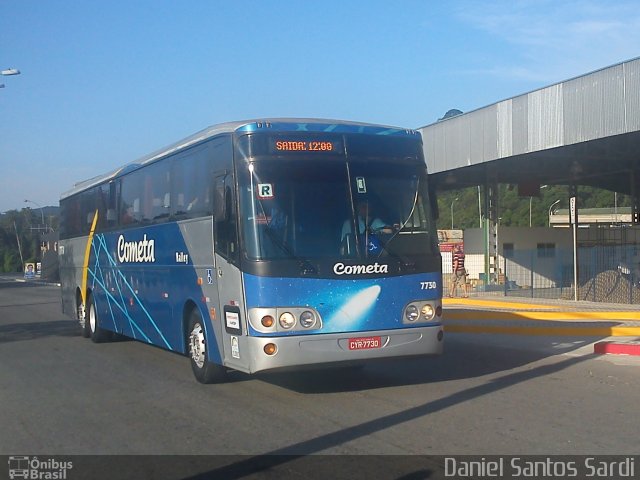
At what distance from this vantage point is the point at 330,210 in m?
9.68

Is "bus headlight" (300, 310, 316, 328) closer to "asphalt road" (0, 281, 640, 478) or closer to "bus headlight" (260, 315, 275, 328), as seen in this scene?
"bus headlight" (260, 315, 275, 328)

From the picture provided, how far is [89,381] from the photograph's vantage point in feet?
38.9

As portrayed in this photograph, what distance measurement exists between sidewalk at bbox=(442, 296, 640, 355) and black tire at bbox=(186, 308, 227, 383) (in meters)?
6.87

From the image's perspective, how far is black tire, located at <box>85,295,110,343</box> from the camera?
1719cm

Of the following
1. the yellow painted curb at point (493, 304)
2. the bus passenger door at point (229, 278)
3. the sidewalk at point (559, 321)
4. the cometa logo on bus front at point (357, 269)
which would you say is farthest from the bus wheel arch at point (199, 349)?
the yellow painted curb at point (493, 304)

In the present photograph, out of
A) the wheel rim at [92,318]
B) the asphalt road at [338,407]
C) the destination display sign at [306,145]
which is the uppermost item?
the destination display sign at [306,145]

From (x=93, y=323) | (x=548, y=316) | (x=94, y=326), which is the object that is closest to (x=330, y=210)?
(x=94, y=326)

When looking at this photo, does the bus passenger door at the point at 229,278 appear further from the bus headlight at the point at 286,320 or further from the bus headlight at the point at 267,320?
the bus headlight at the point at 286,320

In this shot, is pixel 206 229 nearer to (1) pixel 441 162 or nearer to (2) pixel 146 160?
(2) pixel 146 160

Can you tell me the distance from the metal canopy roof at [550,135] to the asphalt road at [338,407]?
9245 millimetres

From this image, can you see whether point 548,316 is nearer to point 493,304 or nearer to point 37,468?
point 493,304

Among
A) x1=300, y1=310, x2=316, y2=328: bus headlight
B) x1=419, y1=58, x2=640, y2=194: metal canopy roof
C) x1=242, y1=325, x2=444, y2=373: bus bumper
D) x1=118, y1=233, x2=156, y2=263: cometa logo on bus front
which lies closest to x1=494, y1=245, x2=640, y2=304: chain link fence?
x1=419, y1=58, x2=640, y2=194: metal canopy roof

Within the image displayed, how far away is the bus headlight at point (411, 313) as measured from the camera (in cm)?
997

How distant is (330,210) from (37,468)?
4.47m
